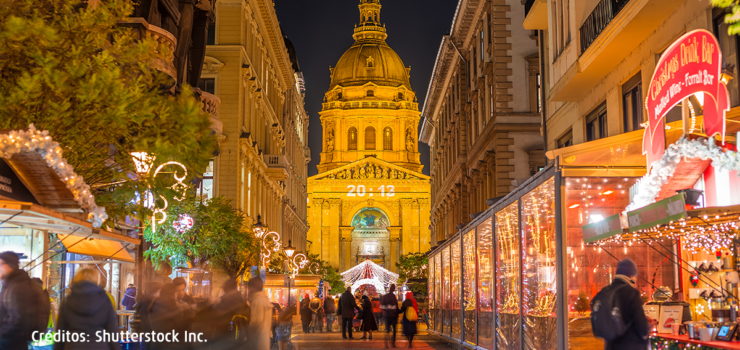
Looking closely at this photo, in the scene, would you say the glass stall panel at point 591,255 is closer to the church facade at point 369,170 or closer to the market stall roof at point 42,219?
the market stall roof at point 42,219

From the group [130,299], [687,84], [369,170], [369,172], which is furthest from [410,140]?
[687,84]

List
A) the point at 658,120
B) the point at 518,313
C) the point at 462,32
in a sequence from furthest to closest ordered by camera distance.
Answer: the point at 462,32 < the point at 518,313 < the point at 658,120

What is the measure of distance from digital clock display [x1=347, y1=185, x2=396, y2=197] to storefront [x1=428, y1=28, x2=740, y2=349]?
109701mm

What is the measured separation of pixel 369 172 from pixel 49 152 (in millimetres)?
114693

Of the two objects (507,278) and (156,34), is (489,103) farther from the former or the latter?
(507,278)

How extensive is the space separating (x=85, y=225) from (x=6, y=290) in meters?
1.92

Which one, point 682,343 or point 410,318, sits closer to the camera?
point 682,343

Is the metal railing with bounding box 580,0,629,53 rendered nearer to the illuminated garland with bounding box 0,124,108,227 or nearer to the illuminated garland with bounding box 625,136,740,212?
the illuminated garland with bounding box 625,136,740,212

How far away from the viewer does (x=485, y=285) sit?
18016 mm

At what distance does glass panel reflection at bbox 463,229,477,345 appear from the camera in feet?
64.8

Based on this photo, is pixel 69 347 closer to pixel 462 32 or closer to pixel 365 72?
pixel 462 32

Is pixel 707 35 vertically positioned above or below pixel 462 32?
below

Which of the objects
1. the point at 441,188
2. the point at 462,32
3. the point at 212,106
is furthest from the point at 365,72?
the point at 212,106

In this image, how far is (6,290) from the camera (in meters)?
8.69
